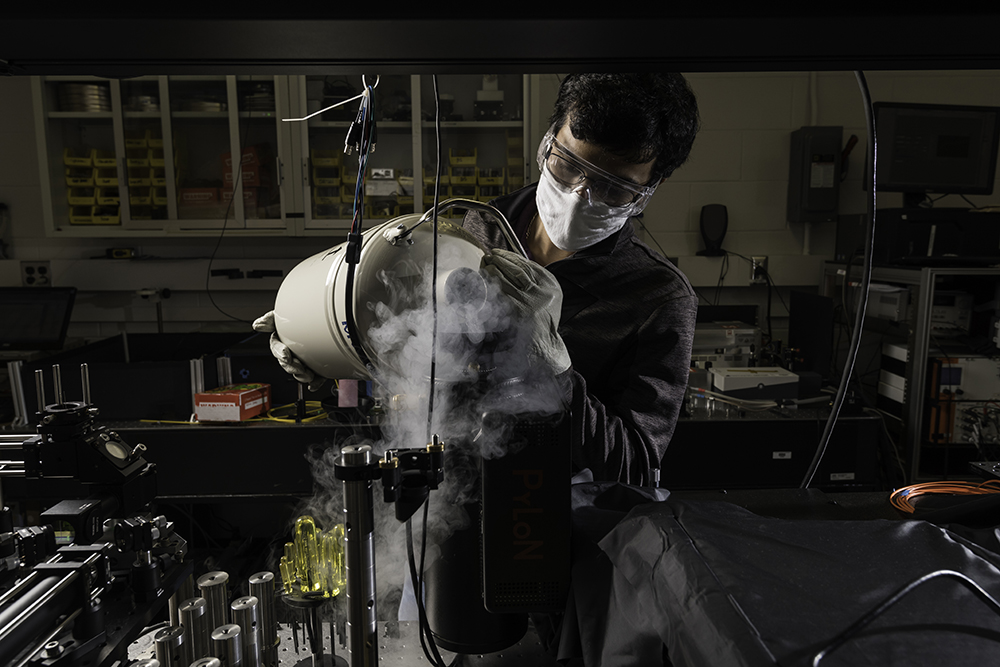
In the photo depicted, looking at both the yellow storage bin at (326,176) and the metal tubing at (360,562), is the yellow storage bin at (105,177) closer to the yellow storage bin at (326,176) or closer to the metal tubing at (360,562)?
the yellow storage bin at (326,176)

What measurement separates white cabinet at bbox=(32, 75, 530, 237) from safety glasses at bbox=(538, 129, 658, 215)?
1.87 meters

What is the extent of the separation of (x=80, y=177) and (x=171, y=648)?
308 centimetres

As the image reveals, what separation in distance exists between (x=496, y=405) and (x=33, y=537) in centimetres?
52

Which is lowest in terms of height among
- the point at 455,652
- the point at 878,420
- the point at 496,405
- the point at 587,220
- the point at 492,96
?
the point at 878,420

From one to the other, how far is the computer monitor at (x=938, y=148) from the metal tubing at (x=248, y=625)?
295 cm

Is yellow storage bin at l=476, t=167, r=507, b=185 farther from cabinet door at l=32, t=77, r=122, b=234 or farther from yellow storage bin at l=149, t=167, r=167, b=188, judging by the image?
cabinet door at l=32, t=77, r=122, b=234

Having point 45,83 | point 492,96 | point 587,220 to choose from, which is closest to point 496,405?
point 587,220

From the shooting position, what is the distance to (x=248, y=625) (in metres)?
0.64

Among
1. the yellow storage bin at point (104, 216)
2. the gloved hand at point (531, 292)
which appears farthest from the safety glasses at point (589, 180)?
the yellow storage bin at point (104, 216)

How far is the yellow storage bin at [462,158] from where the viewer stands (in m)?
2.99

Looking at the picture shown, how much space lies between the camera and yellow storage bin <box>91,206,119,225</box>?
9.68ft

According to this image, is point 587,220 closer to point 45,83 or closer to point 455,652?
point 455,652

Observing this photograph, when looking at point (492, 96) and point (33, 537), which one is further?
point (492, 96)

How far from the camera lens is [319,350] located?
2.36ft
